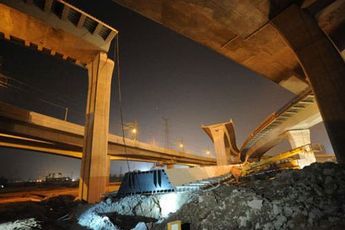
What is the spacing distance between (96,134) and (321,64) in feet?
42.9

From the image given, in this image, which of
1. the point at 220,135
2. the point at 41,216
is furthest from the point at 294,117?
the point at 41,216

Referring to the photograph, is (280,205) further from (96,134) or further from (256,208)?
(96,134)

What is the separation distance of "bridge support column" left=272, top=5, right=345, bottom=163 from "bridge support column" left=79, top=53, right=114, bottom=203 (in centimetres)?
1191

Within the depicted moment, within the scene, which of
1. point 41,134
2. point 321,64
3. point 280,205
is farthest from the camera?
point 41,134

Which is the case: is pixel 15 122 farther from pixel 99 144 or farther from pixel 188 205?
pixel 188 205

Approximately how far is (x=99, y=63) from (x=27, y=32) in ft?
16.0

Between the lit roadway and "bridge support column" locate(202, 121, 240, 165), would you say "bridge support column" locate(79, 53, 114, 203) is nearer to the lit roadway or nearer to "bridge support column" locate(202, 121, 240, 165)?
the lit roadway

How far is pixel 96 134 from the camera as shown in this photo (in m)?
14.3

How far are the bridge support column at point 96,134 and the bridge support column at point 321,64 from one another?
11.9 metres

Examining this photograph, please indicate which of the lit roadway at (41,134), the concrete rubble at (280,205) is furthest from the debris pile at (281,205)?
the lit roadway at (41,134)

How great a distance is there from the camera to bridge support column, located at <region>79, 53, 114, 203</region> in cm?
1356

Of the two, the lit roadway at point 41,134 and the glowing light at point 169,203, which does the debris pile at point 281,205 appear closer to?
the glowing light at point 169,203

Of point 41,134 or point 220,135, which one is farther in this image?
point 220,135

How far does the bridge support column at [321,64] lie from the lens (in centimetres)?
714
